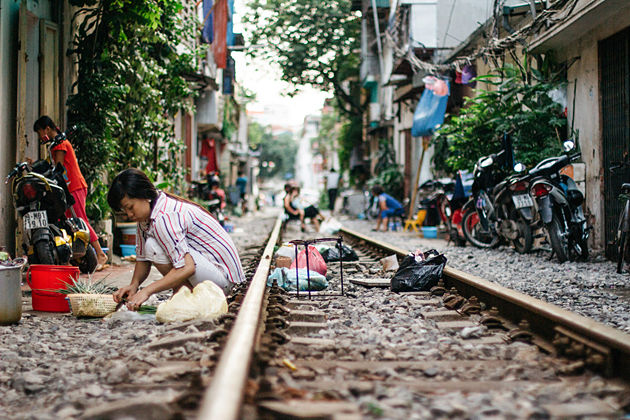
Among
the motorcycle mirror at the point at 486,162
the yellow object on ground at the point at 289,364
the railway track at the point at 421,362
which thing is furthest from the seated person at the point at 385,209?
the yellow object on ground at the point at 289,364

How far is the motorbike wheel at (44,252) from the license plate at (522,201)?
5524 mm

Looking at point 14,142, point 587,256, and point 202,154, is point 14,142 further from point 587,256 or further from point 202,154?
point 202,154

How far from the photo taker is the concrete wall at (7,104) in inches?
276

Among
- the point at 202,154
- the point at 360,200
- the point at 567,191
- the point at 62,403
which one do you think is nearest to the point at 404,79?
the point at 360,200

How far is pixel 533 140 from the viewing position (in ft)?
32.0

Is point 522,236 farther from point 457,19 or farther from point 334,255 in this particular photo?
point 457,19

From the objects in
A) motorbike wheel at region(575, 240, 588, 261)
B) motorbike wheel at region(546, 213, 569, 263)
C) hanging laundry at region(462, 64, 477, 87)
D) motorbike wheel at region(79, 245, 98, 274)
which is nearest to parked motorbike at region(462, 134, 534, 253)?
motorbike wheel at region(546, 213, 569, 263)

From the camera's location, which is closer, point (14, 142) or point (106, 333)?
point (106, 333)

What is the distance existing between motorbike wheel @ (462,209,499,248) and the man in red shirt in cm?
565

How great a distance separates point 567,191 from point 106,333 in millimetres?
5829

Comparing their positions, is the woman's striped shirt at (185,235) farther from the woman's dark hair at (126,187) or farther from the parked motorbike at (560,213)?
the parked motorbike at (560,213)

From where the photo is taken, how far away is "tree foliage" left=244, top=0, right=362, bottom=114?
2931 centimetres

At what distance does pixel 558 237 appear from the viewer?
7500 millimetres

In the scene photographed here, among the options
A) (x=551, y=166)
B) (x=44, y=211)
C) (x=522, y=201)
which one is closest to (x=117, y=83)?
(x=44, y=211)
